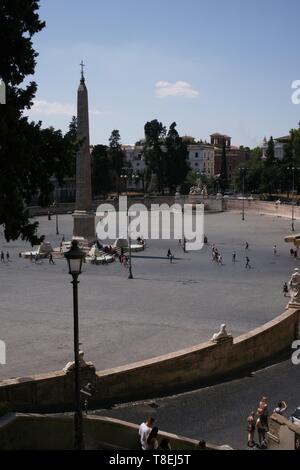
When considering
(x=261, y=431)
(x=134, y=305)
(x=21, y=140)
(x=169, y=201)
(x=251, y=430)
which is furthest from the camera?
(x=169, y=201)

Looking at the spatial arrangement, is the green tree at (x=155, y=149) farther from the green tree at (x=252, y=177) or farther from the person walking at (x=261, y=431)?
the person walking at (x=261, y=431)

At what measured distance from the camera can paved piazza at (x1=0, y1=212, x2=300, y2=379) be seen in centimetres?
1630

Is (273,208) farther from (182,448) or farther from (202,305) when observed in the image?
(182,448)

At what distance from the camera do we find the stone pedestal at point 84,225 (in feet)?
136

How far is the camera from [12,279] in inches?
1162

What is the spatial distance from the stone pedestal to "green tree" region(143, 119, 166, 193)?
1909 inches

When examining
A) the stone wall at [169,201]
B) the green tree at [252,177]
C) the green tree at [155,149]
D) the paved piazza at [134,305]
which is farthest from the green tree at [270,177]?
the paved piazza at [134,305]

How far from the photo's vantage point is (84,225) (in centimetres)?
4188

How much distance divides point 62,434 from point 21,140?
15.6 feet

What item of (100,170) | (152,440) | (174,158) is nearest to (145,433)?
(152,440)

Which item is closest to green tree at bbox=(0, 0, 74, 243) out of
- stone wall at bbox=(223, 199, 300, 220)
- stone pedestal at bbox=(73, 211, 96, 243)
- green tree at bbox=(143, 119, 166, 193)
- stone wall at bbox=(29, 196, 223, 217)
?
stone pedestal at bbox=(73, 211, 96, 243)

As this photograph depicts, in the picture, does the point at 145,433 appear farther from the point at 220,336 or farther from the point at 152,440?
the point at 220,336

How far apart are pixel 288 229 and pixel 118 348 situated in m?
41.2
